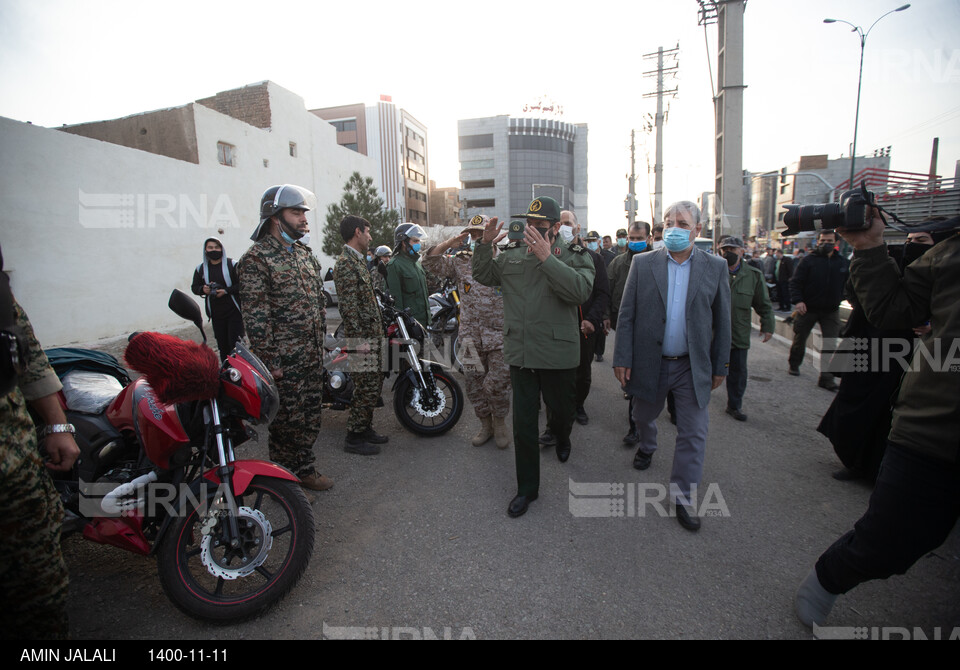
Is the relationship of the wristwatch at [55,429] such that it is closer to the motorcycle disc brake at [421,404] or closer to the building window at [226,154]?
the motorcycle disc brake at [421,404]

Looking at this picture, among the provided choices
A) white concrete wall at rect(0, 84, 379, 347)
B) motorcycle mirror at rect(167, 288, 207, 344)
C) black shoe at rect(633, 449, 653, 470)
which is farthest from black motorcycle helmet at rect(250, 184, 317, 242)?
white concrete wall at rect(0, 84, 379, 347)

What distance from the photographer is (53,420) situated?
1793 millimetres

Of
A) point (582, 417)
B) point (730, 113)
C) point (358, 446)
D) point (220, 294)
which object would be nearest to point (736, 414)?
point (582, 417)

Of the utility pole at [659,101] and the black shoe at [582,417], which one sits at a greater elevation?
the utility pole at [659,101]

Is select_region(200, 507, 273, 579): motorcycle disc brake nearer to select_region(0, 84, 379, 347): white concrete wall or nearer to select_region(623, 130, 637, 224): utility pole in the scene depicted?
select_region(0, 84, 379, 347): white concrete wall

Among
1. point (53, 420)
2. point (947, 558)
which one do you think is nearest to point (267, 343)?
point (53, 420)

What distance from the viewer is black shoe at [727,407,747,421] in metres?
4.86

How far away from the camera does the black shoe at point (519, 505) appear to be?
3094mm

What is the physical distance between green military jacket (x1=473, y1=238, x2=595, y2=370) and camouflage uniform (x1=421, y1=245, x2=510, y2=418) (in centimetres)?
90

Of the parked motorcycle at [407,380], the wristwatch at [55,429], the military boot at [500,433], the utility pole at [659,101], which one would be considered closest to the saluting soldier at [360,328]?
the parked motorcycle at [407,380]

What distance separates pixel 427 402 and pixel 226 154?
52.5ft

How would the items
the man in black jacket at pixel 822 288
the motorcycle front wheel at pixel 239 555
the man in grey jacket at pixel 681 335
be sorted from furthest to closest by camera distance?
the man in black jacket at pixel 822 288 < the man in grey jacket at pixel 681 335 < the motorcycle front wheel at pixel 239 555

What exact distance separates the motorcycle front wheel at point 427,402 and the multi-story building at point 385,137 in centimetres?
5143
